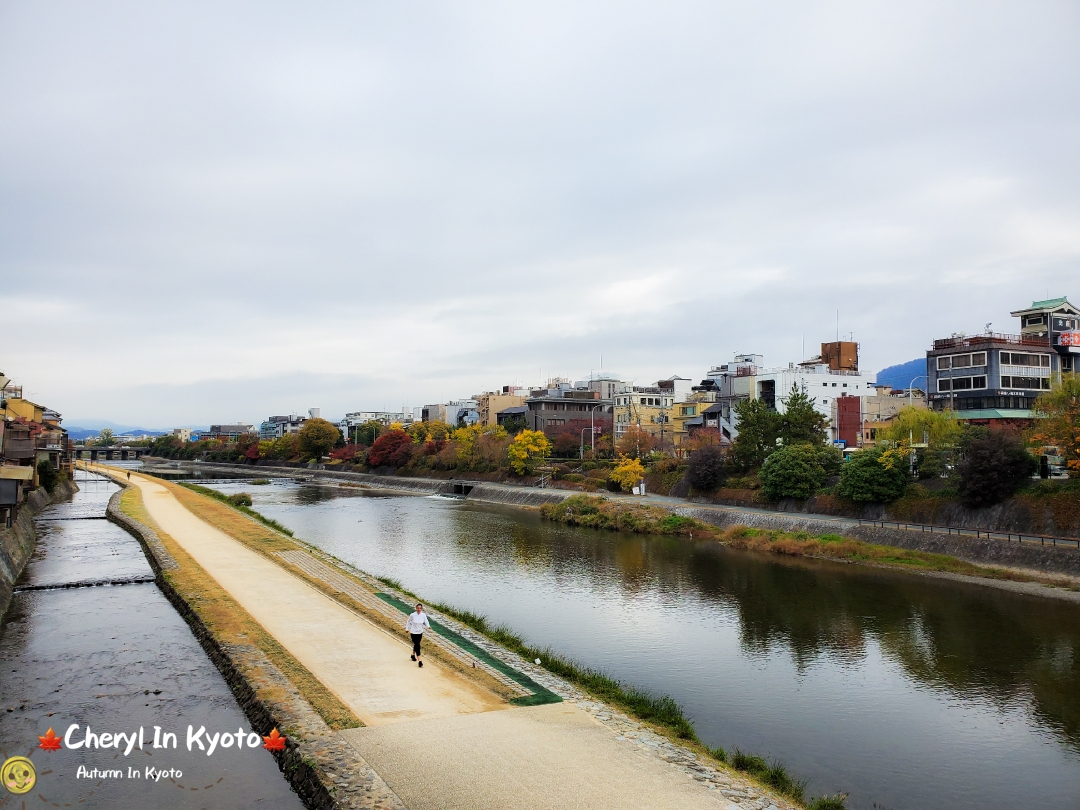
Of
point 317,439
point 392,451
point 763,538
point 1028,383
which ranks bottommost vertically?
point 763,538

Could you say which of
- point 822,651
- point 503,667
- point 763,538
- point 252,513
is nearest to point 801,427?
point 763,538

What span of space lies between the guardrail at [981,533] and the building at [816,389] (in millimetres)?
19833

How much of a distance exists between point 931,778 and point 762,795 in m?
3.91

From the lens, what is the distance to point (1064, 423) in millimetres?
28250

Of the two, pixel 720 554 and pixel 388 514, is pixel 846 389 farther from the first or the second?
pixel 388 514

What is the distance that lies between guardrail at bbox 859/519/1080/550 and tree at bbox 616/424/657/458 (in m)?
27.9

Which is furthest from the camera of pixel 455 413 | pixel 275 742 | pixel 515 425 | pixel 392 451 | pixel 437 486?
pixel 455 413

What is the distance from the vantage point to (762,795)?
9.98 meters

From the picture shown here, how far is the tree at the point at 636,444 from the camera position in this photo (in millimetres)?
62125

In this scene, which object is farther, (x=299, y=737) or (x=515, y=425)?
(x=515, y=425)

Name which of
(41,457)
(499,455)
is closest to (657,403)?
(499,455)

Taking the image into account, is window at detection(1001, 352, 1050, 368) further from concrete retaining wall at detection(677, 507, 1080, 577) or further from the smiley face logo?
the smiley face logo

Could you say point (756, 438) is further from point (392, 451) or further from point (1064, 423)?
point (392, 451)

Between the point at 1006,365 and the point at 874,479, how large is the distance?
17.4 metres
